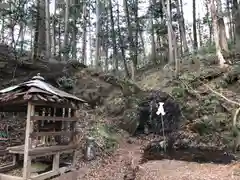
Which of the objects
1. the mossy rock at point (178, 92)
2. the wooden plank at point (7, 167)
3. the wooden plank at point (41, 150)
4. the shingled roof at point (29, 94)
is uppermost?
the mossy rock at point (178, 92)

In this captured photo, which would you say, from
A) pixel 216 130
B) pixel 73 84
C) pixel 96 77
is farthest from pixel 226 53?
pixel 73 84

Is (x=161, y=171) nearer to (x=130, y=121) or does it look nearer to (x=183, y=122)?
(x=183, y=122)

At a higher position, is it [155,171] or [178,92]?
[178,92]

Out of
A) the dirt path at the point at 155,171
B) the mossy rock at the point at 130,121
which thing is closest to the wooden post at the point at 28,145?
the dirt path at the point at 155,171

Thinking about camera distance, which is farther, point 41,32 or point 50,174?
Result: point 41,32

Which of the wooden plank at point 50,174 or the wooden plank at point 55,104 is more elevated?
the wooden plank at point 55,104

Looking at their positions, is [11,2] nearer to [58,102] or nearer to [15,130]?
[15,130]

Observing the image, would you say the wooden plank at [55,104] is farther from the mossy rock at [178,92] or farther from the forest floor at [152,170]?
the mossy rock at [178,92]

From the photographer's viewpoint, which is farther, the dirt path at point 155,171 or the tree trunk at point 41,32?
the tree trunk at point 41,32

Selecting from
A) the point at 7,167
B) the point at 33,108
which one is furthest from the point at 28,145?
the point at 7,167

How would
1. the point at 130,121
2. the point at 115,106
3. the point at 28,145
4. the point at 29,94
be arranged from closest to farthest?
the point at 29,94, the point at 28,145, the point at 130,121, the point at 115,106

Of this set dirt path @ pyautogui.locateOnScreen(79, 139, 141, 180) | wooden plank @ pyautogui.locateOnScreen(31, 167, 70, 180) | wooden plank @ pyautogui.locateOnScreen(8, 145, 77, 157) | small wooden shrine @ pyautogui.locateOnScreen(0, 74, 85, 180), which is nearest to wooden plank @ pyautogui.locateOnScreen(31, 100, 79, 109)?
small wooden shrine @ pyautogui.locateOnScreen(0, 74, 85, 180)

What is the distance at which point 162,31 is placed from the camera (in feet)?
61.2

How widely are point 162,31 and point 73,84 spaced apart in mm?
9144
